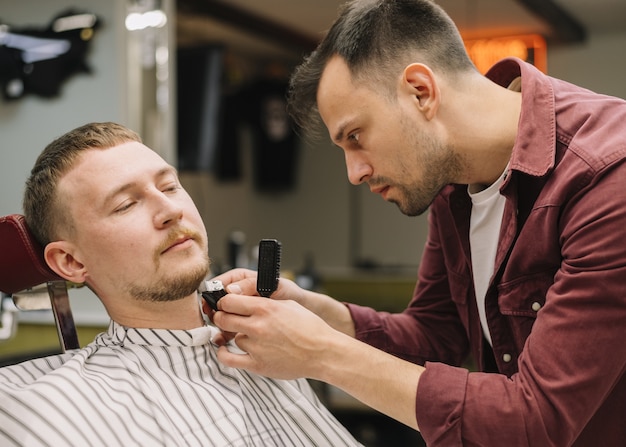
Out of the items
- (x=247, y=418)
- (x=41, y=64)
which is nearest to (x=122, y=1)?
(x=41, y=64)

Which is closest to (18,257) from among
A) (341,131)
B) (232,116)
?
(341,131)

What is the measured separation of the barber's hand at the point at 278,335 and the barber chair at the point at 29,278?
500mm

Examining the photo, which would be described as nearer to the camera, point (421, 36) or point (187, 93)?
point (421, 36)

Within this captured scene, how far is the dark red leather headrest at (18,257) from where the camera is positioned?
1.61 m

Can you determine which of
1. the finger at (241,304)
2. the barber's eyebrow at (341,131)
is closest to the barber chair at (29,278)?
the finger at (241,304)

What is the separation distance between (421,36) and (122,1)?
2550 mm

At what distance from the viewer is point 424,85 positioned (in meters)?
1.64

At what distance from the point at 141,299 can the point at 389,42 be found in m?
0.87

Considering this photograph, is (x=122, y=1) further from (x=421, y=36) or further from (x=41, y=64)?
(x=421, y=36)

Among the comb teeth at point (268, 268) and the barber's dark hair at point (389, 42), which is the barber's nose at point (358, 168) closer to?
the barber's dark hair at point (389, 42)

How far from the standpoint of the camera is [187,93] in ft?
15.8

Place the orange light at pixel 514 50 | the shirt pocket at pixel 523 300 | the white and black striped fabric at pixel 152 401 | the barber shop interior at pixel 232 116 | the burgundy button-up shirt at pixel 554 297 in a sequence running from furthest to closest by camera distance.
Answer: the orange light at pixel 514 50 < the barber shop interior at pixel 232 116 < the shirt pocket at pixel 523 300 < the white and black striped fabric at pixel 152 401 < the burgundy button-up shirt at pixel 554 297

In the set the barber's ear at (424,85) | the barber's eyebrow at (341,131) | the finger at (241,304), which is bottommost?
the finger at (241,304)

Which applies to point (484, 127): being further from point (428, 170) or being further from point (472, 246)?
point (472, 246)
